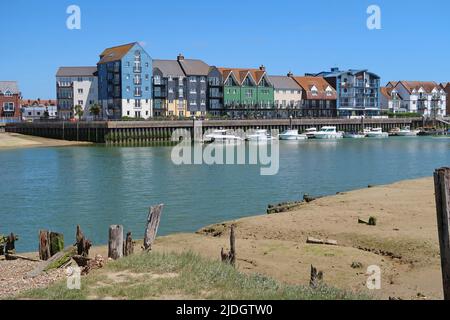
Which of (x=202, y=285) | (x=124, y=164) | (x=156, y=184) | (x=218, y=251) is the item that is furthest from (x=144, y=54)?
(x=202, y=285)

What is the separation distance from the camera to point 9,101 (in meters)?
128

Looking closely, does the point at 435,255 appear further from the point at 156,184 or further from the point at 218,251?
the point at 156,184

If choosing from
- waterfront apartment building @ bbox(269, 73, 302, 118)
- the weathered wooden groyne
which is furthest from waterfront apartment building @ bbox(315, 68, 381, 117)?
the weathered wooden groyne

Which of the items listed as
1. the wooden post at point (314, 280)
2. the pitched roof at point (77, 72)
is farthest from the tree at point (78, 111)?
the wooden post at point (314, 280)

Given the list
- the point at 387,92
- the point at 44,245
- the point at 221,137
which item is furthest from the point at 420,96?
the point at 44,245

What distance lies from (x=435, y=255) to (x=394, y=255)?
4.25 feet

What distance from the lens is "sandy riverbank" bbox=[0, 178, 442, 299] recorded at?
16500 millimetres

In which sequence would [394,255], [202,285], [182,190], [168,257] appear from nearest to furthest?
[202,285] → [168,257] → [394,255] → [182,190]

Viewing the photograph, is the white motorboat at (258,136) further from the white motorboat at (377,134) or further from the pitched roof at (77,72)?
the pitched roof at (77,72)

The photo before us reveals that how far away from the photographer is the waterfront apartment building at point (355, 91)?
144 metres

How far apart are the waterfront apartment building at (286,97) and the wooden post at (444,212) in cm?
12113

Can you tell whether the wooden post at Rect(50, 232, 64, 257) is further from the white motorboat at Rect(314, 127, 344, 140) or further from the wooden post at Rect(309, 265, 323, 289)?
the white motorboat at Rect(314, 127, 344, 140)

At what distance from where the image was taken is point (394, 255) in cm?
1891

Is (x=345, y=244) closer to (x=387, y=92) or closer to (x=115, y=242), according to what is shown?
(x=115, y=242)
